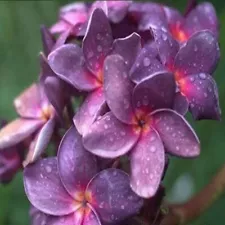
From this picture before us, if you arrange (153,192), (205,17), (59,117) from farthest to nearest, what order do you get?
(205,17), (59,117), (153,192)

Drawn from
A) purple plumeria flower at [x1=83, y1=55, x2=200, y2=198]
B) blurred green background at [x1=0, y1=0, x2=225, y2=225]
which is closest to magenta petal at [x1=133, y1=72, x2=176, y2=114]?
purple plumeria flower at [x1=83, y1=55, x2=200, y2=198]

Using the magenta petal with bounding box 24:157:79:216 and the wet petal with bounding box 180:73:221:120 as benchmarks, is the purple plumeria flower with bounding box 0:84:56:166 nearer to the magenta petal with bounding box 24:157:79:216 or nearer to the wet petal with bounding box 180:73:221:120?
the magenta petal with bounding box 24:157:79:216

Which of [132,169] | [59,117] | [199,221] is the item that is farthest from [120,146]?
[199,221]

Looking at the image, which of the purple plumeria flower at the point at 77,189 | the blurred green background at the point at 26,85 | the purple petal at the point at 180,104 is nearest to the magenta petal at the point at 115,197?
the purple plumeria flower at the point at 77,189

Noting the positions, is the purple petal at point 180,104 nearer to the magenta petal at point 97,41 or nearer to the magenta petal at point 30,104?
the magenta petal at point 97,41

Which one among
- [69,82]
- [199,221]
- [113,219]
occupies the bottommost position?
[199,221]

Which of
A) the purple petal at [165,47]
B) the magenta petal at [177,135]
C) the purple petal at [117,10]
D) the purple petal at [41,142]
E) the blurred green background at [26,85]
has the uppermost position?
the purple petal at [165,47]

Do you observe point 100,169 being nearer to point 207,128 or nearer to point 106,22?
point 106,22

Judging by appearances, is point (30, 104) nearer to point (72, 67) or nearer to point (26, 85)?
point (72, 67)
